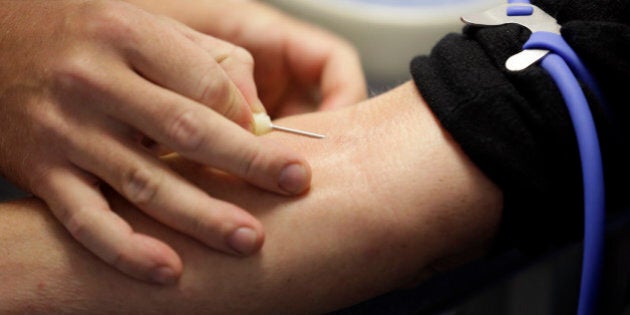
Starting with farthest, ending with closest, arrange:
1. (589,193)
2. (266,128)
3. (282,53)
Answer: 1. (282,53)
2. (266,128)
3. (589,193)

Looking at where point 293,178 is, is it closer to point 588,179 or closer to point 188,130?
point 188,130

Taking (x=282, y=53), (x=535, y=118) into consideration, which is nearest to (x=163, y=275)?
(x=535, y=118)

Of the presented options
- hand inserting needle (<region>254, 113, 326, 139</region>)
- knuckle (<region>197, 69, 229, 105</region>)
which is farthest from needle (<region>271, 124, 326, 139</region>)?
knuckle (<region>197, 69, 229, 105</region>)

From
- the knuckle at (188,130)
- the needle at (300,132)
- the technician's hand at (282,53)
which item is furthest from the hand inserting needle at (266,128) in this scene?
the technician's hand at (282,53)

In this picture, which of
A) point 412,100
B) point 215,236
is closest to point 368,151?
point 412,100

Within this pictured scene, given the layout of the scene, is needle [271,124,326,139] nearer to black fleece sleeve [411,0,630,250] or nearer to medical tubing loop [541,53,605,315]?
black fleece sleeve [411,0,630,250]

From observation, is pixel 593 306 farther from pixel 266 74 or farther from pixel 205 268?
pixel 266 74

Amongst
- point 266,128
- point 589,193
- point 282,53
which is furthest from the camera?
point 282,53
